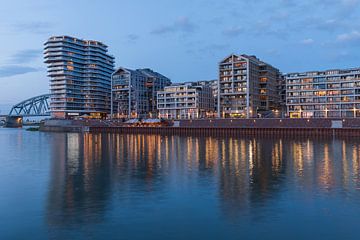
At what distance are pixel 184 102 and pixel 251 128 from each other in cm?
6205

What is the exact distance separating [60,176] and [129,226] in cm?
2183

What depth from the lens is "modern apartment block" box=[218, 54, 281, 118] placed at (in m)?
164

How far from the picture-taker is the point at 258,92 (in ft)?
564

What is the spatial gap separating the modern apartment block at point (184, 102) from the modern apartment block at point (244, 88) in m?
18.3

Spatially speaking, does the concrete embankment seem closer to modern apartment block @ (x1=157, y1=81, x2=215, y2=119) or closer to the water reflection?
modern apartment block @ (x1=157, y1=81, x2=215, y2=119)

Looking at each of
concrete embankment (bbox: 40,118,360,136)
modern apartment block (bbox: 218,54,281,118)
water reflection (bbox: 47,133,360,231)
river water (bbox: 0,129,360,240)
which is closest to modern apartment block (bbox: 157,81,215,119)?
modern apartment block (bbox: 218,54,281,118)

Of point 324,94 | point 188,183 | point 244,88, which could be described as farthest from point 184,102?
point 188,183

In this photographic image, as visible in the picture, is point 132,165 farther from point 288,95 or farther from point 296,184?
point 288,95

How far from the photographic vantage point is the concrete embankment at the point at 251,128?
121 metres

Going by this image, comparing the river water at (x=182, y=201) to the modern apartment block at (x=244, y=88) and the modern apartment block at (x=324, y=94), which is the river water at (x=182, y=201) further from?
the modern apartment block at (x=324, y=94)

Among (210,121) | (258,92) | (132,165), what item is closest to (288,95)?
(258,92)

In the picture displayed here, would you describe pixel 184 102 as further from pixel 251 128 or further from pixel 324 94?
pixel 324 94

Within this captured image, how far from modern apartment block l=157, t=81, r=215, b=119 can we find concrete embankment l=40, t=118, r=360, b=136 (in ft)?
99.8

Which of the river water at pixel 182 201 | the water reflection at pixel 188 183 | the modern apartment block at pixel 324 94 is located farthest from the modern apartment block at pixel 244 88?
the river water at pixel 182 201
